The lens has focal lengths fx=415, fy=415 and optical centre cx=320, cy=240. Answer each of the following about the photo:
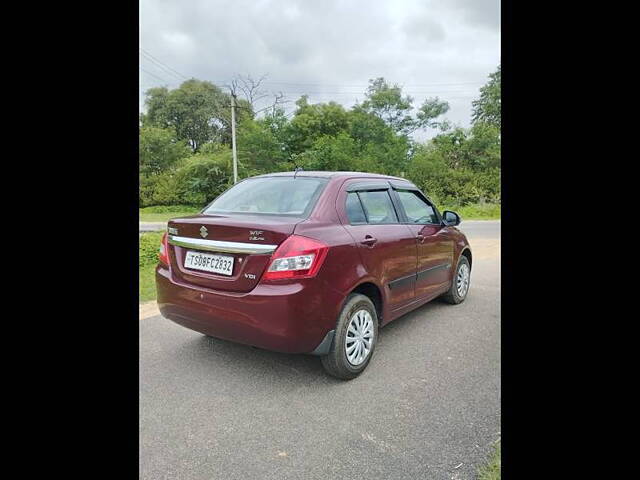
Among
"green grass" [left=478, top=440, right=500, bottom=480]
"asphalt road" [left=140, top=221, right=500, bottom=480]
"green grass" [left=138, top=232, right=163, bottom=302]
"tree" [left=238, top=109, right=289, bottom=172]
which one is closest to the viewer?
"green grass" [left=478, top=440, right=500, bottom=480]

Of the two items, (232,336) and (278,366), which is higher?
(232,336)

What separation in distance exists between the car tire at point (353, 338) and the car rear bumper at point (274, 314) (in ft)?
0.38

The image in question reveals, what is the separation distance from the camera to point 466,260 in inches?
216

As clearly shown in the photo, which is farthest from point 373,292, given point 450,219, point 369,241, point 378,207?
point 450,219

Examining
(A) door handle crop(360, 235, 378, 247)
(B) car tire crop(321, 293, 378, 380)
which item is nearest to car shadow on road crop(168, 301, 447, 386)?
(B) car tire crop(321, 293, 378, 380)

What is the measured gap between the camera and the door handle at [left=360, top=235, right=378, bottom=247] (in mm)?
3338

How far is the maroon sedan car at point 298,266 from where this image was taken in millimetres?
2826

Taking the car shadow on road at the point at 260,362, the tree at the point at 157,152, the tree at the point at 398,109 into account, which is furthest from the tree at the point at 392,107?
the car shadow on road at the point at 260,362

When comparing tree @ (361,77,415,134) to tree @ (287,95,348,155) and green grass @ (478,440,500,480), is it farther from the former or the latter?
green grass @ (478,440,500,480)
